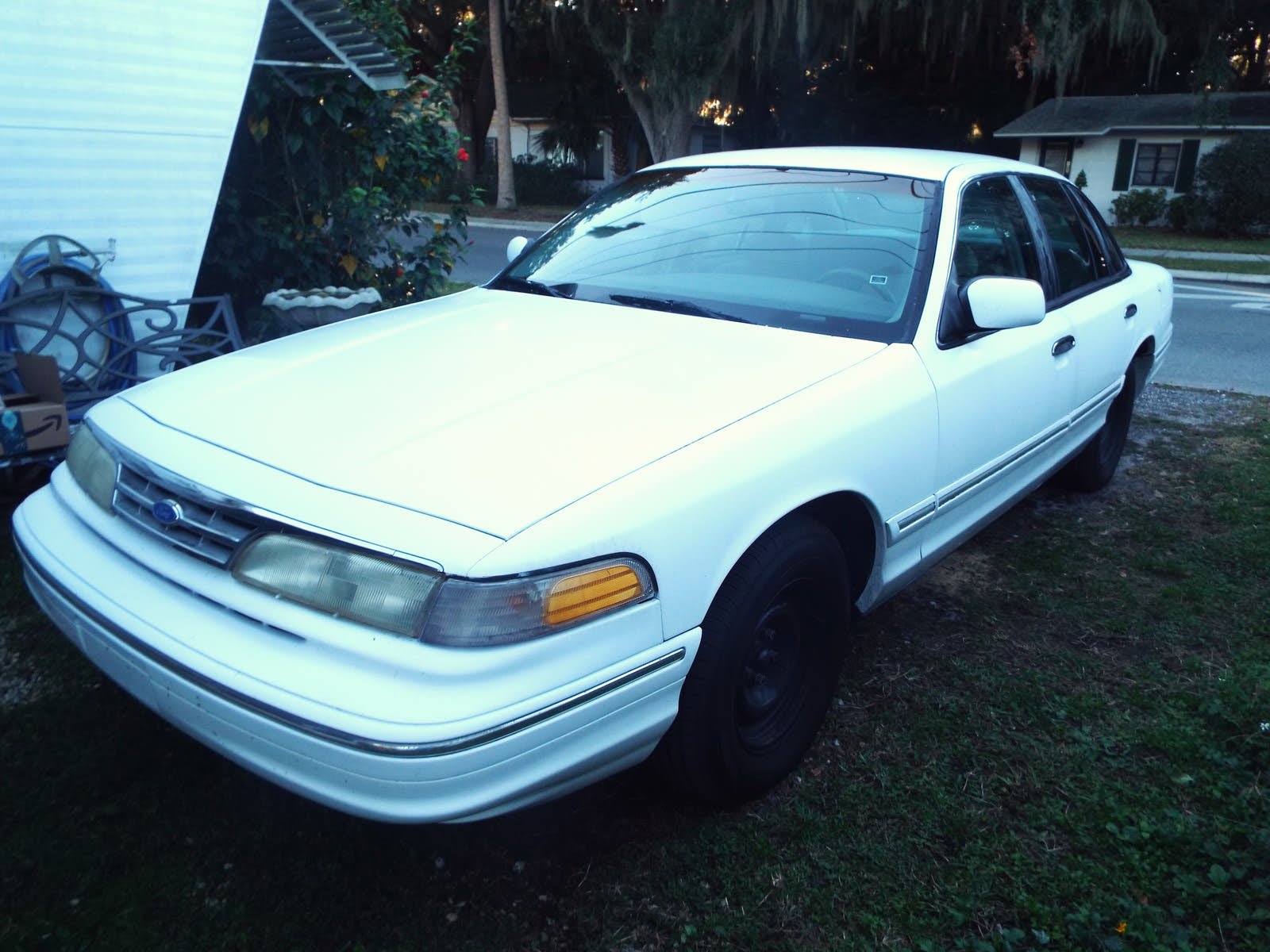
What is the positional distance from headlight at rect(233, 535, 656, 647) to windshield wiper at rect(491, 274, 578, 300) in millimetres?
1682

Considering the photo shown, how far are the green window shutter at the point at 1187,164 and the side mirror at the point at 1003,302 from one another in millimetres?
25673

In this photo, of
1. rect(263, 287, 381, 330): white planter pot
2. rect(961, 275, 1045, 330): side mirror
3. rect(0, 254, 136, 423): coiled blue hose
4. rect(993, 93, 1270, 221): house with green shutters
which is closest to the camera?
rect(961, 275, 1045, 330): side mirror

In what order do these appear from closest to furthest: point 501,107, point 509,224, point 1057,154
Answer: point 509,224, point 501,107, point 1057,154

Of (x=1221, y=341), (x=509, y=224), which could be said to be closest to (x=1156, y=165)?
(x=509, y=224)

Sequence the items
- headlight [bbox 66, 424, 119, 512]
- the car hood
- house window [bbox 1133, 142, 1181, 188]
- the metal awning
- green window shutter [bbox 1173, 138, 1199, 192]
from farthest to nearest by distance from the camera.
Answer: house window [bbox 1133, 142, 1181, 188]
green window shutter [bbox 1173, 138, 1199, 192]
the metal awning
headlight [bbox 66, 424, 119, 512]
the car hood

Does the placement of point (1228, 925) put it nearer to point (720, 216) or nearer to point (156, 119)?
point (720, 216)

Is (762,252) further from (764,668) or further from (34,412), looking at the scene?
(34,412)

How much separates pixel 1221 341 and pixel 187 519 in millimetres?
10672

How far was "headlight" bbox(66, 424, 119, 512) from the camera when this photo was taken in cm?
256

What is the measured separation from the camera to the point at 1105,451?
5.16 m

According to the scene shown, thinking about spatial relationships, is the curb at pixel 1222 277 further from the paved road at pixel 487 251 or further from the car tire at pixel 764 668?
the car tire at pixel 764 668

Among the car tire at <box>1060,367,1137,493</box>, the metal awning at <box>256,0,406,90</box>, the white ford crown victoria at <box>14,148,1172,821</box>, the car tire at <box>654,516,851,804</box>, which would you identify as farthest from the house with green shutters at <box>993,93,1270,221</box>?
the car tire at <box>654,516,851,804</box>

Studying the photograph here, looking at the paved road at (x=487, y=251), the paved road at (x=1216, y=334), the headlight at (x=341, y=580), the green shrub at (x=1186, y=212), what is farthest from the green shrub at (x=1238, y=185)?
the headlight at (x=341, y=580)

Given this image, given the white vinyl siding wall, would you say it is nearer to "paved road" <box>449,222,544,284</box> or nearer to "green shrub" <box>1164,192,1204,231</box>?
"paved road" <box>449,222,544,284</box>
